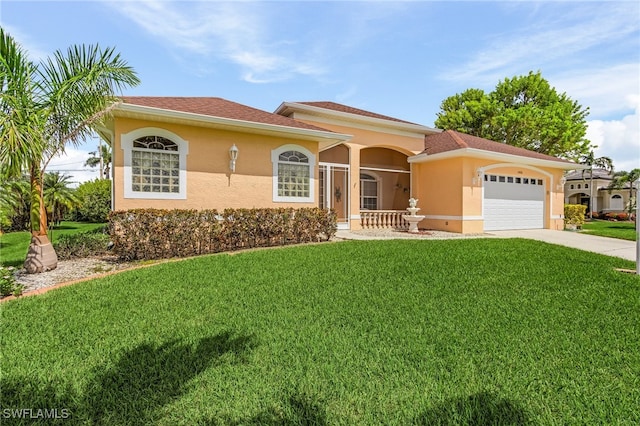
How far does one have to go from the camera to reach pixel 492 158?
1439 cm

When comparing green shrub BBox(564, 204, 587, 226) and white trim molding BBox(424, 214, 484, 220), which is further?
green shrub BBox(564, 204, 587, 226)

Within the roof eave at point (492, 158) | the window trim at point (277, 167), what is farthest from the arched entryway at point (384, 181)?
the window trim at point (277, 167)

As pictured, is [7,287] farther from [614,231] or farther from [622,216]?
[622,216]

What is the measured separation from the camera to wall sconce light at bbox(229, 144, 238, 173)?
10609mm

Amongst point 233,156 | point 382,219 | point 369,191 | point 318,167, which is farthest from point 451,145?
point 233,156

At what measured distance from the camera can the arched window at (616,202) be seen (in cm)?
4072

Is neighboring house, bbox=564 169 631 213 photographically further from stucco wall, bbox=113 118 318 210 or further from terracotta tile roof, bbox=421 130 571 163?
stucco wall, bbox=113 118 318 210

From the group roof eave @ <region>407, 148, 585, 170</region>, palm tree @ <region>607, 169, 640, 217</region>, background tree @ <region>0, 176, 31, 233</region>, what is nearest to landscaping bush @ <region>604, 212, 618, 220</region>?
palm tree @ <region>607, 169, 640, 217</region>

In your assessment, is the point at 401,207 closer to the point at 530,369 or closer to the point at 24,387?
the point at 530,369

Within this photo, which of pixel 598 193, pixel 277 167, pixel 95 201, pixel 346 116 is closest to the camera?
pixel 277 167

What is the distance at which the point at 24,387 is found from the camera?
2.91m

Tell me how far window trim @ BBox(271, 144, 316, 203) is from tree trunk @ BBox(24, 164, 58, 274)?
21.3ft

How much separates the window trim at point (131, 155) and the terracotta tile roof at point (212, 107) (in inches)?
32.2

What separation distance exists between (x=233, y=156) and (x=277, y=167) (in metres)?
1.71
